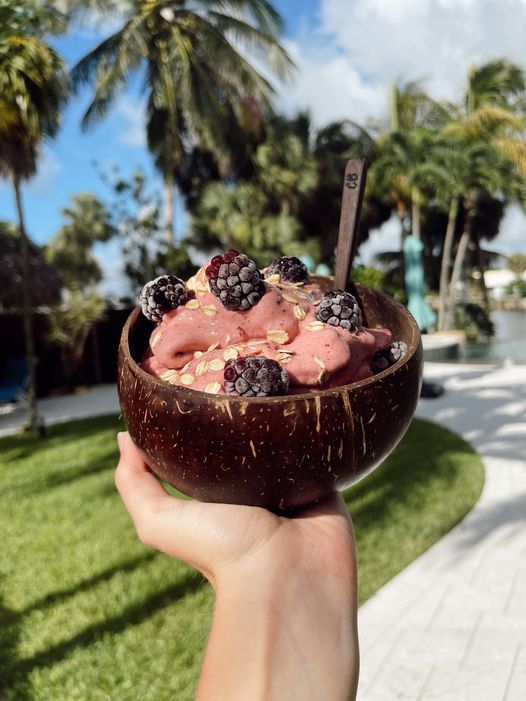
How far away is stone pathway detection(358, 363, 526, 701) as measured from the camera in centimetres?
286

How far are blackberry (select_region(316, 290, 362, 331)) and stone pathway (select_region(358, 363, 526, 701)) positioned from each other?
Answer: 7.48 feet

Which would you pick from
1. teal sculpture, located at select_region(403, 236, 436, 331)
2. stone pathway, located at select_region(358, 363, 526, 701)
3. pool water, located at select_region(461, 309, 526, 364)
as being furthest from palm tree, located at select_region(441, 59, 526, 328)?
stone pathway, located at select_region(358, 363, 526, 701)

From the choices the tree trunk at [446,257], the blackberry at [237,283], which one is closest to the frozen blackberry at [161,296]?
the blackberry at [237,283]

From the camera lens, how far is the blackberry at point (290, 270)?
62.1 inches

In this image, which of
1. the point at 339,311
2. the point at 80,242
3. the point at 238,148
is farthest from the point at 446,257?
the point at 80,242

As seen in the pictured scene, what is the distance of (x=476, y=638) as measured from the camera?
3186 mm

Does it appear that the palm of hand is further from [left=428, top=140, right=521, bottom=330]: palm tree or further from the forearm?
[left=428, top=140, right=521, bottom=330]: palm tree

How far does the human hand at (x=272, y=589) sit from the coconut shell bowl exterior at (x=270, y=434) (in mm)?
61

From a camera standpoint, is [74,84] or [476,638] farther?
[74,84]

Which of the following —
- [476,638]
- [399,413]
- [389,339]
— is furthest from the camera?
[476,638]

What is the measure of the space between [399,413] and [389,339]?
0.83ft

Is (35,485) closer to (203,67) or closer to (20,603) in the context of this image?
(20,603)

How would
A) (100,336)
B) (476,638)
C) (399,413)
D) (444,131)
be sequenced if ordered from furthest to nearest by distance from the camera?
(444,131) → (100,336) → (476,638) → (399,413)

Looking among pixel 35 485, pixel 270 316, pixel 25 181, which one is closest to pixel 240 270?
pixel 270 316
